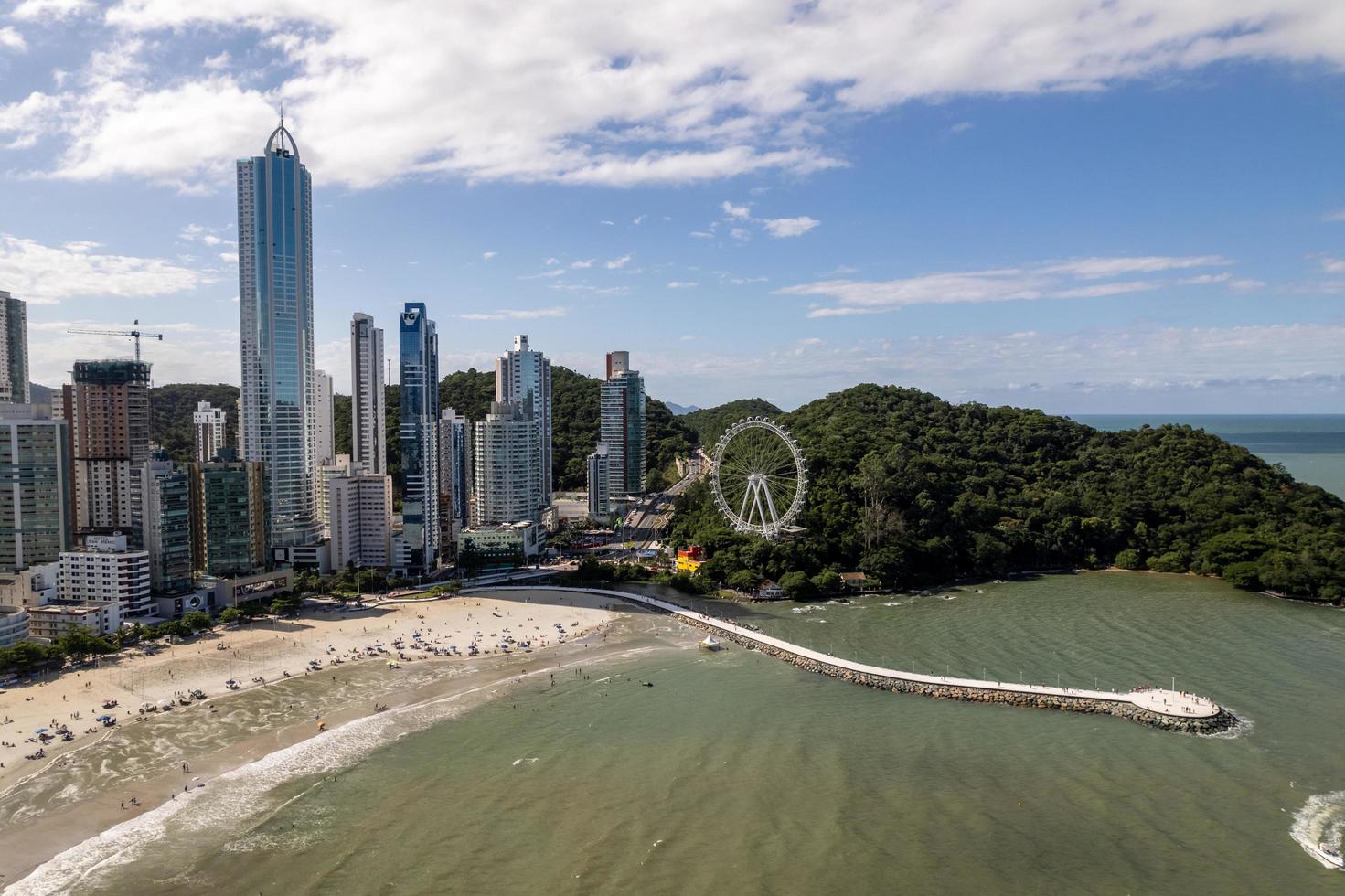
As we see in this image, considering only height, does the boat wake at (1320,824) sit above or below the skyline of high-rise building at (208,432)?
below

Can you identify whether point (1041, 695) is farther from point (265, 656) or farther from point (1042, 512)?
point (265, 656)

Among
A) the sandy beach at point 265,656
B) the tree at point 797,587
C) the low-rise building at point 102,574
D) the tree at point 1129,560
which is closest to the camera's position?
the sandy beach at point 265,656

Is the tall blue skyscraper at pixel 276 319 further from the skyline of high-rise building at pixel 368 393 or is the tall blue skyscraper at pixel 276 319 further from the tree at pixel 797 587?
the tree at pixel 797 587

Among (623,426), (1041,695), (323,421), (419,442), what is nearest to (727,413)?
(623,426)

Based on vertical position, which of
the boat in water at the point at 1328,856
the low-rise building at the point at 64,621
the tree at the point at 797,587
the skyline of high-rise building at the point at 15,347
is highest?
the skyline of high-rise building at the point at 15,347

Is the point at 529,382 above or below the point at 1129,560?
above

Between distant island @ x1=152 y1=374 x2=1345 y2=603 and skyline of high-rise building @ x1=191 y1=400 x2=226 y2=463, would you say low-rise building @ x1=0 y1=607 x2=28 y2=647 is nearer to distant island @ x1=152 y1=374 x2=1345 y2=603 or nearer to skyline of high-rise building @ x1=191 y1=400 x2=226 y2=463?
distant island @ x1=152 y1=374 x2=1345 y2=603

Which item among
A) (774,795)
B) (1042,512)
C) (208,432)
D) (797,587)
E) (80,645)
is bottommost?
(774,795)

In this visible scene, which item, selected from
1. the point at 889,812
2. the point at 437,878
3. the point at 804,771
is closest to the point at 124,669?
the point at 437,878

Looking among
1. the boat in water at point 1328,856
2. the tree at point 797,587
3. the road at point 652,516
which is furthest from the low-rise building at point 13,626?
the boat in water at point 1328,856
